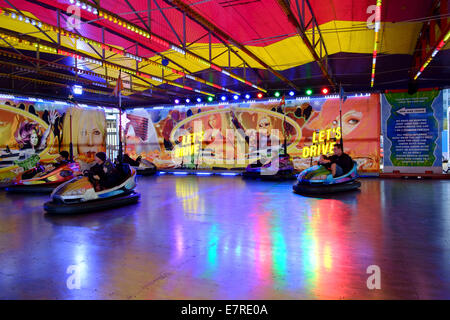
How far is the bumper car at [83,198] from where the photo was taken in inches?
165

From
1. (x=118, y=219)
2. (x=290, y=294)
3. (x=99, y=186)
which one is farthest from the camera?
(x=99, y=186)

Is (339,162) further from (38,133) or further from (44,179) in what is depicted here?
(38,133)

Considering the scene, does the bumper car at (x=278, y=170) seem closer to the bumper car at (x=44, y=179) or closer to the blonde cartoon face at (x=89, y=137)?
the bumper car at (x=44, y=179)

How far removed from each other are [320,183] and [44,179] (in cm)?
574

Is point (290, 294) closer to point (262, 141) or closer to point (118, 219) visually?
point (118, 219)

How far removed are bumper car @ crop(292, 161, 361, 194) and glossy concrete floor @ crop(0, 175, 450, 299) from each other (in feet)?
3.33

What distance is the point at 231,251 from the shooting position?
256cm

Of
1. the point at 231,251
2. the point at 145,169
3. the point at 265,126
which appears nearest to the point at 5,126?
the point at 145,169

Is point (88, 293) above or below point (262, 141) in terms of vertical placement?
below
